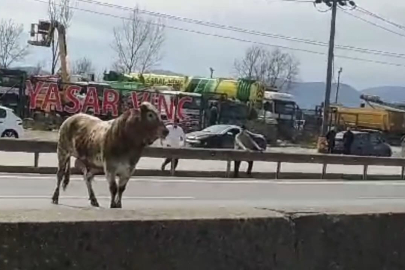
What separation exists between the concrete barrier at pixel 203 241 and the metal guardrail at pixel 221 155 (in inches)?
555

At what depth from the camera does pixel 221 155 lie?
2645cm

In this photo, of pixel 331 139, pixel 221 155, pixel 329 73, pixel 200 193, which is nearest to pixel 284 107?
pixel 329 73

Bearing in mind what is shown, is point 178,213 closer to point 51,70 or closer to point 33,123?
point 33,123

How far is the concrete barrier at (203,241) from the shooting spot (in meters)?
3.99

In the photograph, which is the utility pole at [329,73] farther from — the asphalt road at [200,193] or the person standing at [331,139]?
the asphalt road at [200,193]

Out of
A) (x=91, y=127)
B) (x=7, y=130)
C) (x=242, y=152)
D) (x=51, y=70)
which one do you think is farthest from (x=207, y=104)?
(x=91, y=127)

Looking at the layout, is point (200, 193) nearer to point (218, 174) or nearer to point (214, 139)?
point (218, 174)

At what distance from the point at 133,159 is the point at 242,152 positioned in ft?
48.2

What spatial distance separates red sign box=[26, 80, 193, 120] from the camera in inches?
1812

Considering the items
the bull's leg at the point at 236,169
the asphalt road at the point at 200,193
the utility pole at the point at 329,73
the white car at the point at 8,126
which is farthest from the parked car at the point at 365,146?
the bull's leg at the point at 236,169

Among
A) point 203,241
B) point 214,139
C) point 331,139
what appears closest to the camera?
point 203,241

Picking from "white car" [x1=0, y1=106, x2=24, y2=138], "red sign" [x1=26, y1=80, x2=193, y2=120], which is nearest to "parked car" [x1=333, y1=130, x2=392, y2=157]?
"red sign" [x1=26, y1=80, x2=193, y2=120]

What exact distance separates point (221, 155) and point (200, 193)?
585cm

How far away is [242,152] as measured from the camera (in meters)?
26.8
